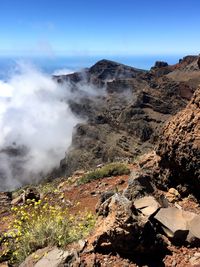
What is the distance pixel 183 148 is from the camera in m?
9.05

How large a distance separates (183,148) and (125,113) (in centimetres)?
6830

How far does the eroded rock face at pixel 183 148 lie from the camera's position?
29.0ft

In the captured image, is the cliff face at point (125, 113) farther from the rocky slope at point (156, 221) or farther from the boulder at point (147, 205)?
the boulder at point (147, 205)

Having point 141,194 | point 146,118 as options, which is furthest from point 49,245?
point 146,118

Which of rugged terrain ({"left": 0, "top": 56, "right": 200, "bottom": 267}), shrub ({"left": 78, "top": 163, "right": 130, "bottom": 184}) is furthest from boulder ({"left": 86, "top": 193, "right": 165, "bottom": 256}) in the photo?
shrub ({"left": 78, "top": 163, "right": 130, "bottom": 184})

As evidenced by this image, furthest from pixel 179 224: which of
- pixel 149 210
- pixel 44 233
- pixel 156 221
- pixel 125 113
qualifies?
pixel 125 113

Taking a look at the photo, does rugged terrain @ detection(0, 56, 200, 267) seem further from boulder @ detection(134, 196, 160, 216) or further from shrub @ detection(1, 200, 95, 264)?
shrub @ detection(1, 200, 95, 264)

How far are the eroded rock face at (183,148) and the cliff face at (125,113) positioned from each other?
5.13 feet

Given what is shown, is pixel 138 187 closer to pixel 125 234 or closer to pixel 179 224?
pixel 179 224

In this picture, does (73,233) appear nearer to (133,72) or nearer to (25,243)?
(25,243)

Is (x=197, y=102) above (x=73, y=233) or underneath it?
above

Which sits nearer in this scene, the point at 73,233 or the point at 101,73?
the point at 73,233

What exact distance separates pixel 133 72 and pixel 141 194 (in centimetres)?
17054

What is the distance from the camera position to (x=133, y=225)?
22.0 ft
